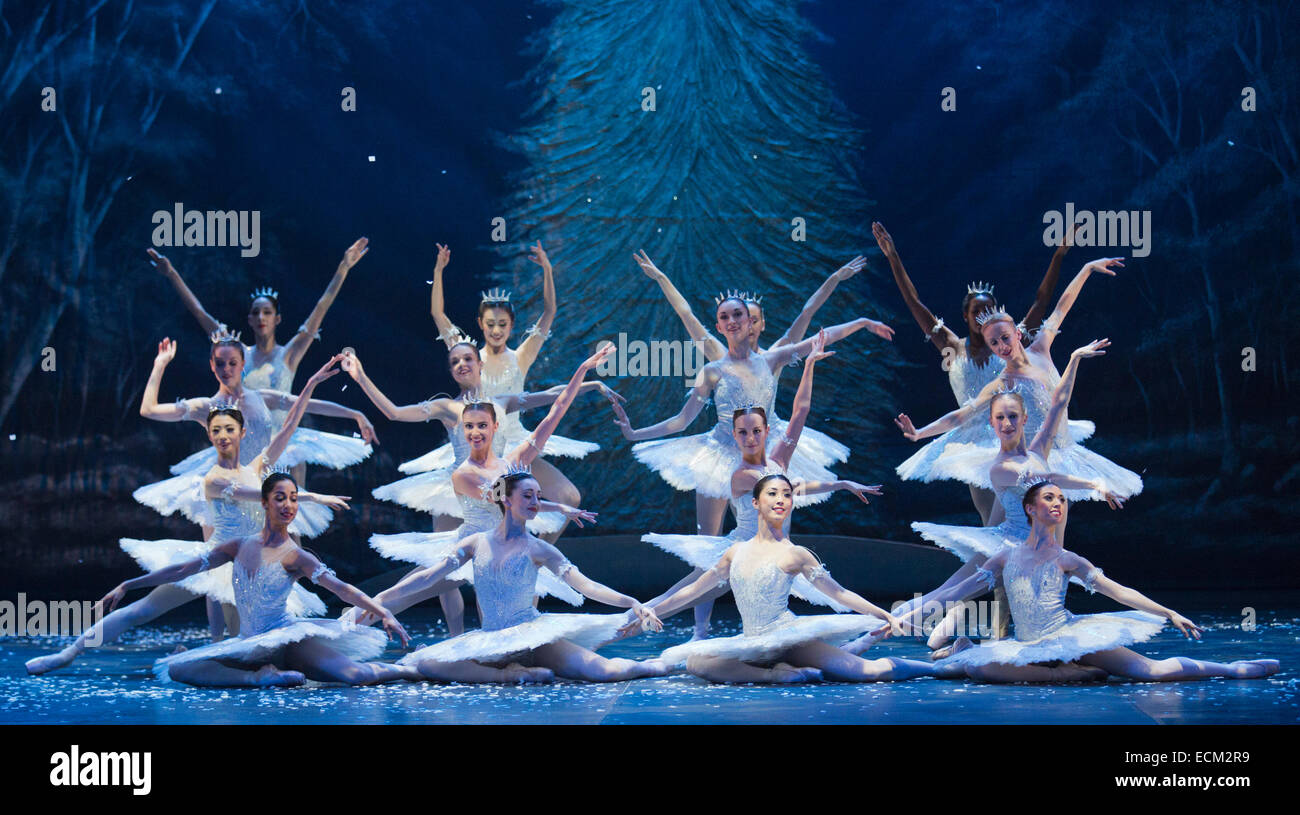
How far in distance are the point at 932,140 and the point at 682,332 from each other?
1935mm

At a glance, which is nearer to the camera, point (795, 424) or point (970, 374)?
point (795, 424)

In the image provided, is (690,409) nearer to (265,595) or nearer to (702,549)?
(702,549)

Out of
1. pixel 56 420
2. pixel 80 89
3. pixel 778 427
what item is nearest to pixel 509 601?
pixel 778 427

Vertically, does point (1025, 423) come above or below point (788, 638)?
above

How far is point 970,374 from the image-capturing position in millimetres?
6102

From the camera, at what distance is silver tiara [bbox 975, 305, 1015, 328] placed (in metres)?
5.52

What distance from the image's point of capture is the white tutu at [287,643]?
14.8 ft

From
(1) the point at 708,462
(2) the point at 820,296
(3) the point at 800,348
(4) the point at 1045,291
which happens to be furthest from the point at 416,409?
(4) the point at 1045,291

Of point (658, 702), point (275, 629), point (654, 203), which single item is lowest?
point (658, 702)

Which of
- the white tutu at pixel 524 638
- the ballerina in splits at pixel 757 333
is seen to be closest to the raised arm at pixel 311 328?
the ballerina in splits at pixel 757 333

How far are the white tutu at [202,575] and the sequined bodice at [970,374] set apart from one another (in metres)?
3.02

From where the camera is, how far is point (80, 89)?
793 cm

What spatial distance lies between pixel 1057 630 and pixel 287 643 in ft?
8.66

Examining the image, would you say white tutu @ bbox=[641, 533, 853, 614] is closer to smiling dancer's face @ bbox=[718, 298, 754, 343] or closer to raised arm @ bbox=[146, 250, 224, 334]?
smiling dancer's face @ bbox=[718, 298, 754, 343]
